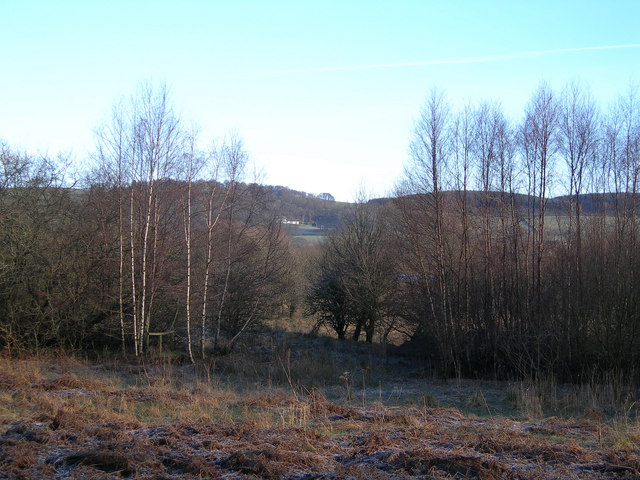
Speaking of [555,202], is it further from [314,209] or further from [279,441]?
[314,209]

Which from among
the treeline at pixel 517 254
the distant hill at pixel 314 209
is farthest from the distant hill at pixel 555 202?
the distant hill at pixel 314 209

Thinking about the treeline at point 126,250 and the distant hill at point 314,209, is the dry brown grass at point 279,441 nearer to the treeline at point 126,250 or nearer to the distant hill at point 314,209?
the treeline at point 126,250

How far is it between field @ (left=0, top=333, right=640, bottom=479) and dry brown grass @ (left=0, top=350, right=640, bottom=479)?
2 centimetres

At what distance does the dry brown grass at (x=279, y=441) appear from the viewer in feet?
15.9

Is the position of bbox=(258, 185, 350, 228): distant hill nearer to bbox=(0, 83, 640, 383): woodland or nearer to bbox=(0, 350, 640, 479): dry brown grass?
bbox=(0, 83, 640, 383): woodland

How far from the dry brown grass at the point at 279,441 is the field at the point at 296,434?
16 mm

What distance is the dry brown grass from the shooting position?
4836mm

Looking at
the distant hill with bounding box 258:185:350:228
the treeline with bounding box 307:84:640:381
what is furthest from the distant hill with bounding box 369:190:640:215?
the distant hill with bounding box 258:185:350:228

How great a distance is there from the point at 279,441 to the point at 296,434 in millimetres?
431

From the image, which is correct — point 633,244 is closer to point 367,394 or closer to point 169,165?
point 367,394

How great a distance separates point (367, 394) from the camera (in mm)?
10680

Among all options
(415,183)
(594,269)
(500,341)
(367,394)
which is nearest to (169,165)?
(415,183)

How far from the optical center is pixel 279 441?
5738 mm

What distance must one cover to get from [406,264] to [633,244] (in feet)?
20.1
